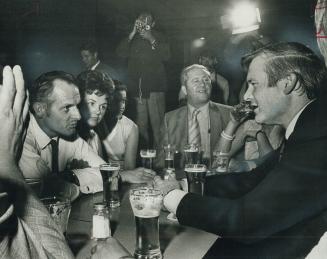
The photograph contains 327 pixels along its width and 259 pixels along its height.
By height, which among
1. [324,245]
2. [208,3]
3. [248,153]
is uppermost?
[208,3]

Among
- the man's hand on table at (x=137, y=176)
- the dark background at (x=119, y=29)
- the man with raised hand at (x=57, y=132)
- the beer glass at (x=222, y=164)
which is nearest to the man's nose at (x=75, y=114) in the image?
the man with raised hand at (x=57, y=132)

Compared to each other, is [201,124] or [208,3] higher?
[208,3]

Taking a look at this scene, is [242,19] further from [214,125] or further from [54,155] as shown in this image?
[54,155]

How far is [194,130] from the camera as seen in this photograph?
5.80 ft

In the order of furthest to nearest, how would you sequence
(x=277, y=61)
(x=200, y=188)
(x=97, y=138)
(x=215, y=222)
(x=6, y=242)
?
(x=97, y=138) → (x=277, y=61) → (x=200, y=188) → (x=215, y=222) → (x=6, y=242)

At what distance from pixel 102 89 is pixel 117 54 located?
276 mm

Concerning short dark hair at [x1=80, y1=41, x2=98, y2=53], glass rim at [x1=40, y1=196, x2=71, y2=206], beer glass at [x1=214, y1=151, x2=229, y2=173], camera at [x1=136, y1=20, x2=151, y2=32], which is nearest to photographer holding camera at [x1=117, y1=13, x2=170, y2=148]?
camera at [x1=136, y1=20, x2=151, y2=32]

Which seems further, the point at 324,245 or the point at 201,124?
the point at 201,124

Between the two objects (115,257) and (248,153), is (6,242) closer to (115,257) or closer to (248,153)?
(115,257)

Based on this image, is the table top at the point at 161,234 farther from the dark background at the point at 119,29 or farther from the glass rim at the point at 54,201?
the dark background at the point at 119,29

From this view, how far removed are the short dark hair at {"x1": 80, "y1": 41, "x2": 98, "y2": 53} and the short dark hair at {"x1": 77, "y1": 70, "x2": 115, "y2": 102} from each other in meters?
0.14

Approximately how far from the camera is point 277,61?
3.64 feet

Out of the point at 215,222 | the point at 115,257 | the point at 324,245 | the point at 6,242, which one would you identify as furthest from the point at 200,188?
the point at 6,242

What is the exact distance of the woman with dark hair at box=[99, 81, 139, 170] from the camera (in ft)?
5.24
